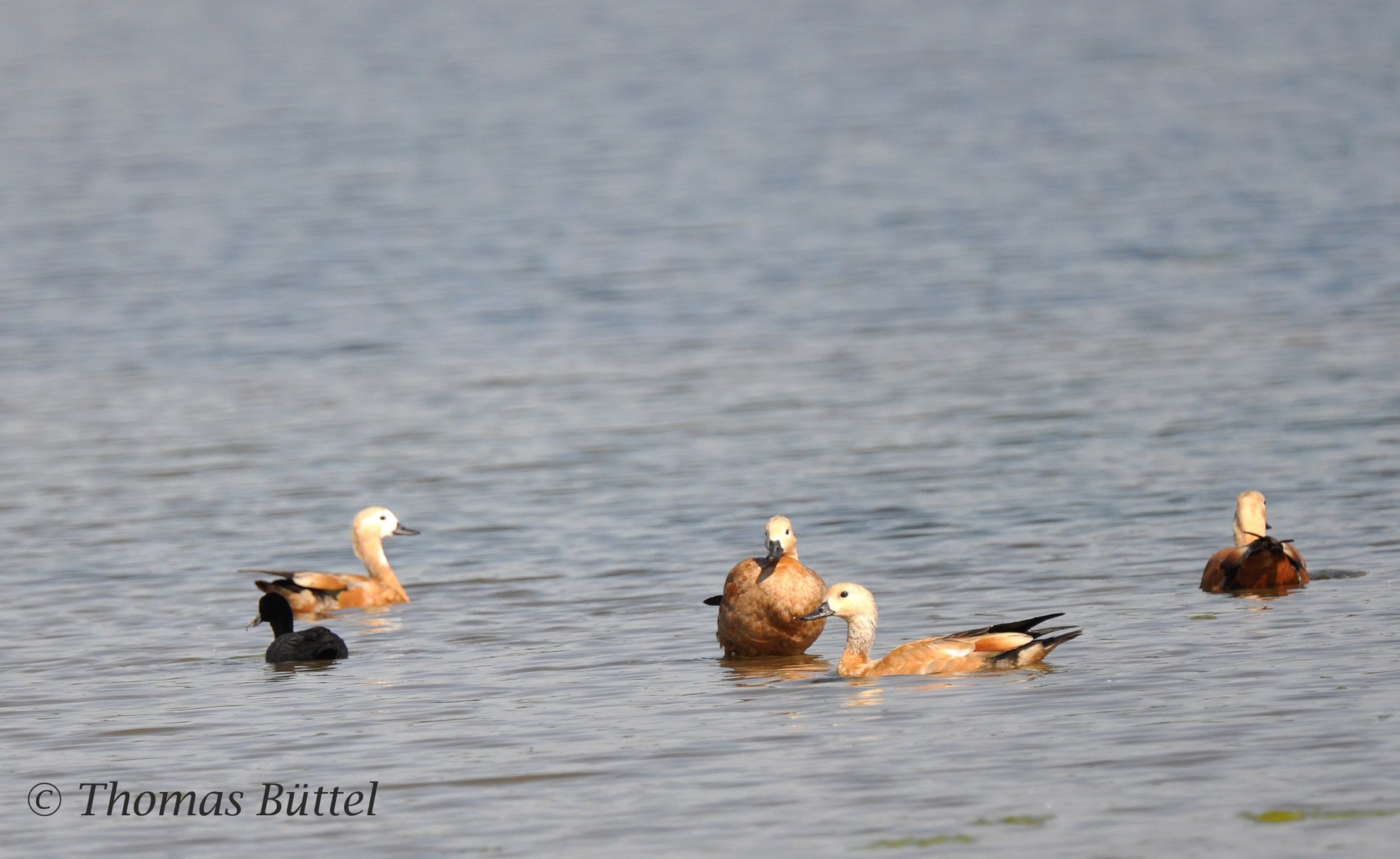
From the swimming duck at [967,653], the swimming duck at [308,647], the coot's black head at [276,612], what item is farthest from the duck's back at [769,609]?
the coot's black head at [276,612]

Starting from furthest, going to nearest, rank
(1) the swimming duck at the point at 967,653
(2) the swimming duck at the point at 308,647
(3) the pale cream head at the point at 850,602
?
(2) the swimming duck at the point at 308,647 < (3) the pale cream head at the point at 850,602 < (1) the swimming duck at the point at 967,653

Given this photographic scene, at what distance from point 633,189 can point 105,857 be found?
33501 millimetres

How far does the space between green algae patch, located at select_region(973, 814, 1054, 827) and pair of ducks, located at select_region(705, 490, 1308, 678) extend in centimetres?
250

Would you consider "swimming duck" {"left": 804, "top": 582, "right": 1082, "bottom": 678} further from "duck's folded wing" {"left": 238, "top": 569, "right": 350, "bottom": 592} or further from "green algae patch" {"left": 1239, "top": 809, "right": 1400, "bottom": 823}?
"duck's folded wing" {"left": 238, "top": 569, "right": 350, "bottom": 592}

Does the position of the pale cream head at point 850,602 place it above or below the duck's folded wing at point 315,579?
above

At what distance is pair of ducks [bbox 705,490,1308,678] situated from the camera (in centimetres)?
1096

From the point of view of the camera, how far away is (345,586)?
15.0m

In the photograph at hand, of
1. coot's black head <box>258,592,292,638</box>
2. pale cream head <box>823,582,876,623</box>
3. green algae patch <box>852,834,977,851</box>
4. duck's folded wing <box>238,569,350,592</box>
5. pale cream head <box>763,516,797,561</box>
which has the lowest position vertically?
duck's folded wing <box>238,569,350,592</box>

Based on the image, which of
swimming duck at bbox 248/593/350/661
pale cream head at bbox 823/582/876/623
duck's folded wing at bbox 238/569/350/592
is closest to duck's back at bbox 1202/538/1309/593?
pale cream head at bbox 823/582/876/623

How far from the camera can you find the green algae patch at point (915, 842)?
26.3 feet

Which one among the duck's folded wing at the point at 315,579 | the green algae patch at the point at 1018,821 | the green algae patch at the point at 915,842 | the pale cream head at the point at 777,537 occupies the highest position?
the pale cream head at the point at 777,537

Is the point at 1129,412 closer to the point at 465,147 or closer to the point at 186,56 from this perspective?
the point at 465,147

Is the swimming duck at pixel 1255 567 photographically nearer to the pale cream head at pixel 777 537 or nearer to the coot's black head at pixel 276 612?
the pale cream head at pixel 777 537

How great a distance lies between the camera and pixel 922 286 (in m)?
28.5
